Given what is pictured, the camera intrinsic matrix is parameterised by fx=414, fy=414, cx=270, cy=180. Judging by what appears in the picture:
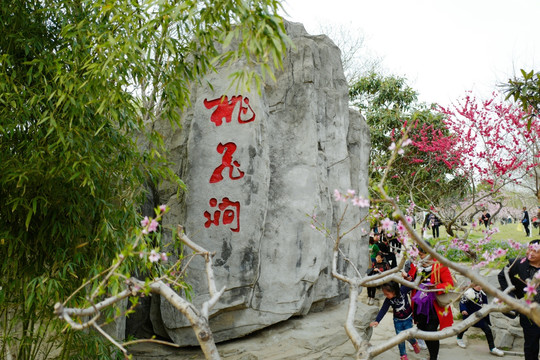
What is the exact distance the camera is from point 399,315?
4.23 m

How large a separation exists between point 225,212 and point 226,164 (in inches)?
19.8

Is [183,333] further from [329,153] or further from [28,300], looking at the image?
[329,153]

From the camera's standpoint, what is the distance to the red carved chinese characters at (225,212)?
4273 millimetres

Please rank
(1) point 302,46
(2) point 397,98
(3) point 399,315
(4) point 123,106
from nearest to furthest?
(4) point 123,106
(3) point 399,315
(1) point 302,46
(2) point 397,98

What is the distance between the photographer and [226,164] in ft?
14.3

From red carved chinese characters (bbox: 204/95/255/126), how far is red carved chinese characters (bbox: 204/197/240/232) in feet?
2.77

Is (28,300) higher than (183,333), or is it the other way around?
(28,300)

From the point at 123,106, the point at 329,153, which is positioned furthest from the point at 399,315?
the point at 123,106

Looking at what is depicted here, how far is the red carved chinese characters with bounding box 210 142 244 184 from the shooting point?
4.32 metres

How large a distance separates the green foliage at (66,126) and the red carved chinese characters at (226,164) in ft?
3.40

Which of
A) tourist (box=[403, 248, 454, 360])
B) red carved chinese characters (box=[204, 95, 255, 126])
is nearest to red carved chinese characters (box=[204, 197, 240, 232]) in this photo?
red carved chinese characters (box=[204, 95, 255, 126])

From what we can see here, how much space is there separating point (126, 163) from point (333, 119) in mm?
3127

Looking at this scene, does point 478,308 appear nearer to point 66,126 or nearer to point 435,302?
point 435,302

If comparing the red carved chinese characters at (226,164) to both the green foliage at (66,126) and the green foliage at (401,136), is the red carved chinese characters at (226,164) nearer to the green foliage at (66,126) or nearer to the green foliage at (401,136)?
the green foliage at (66,126)
